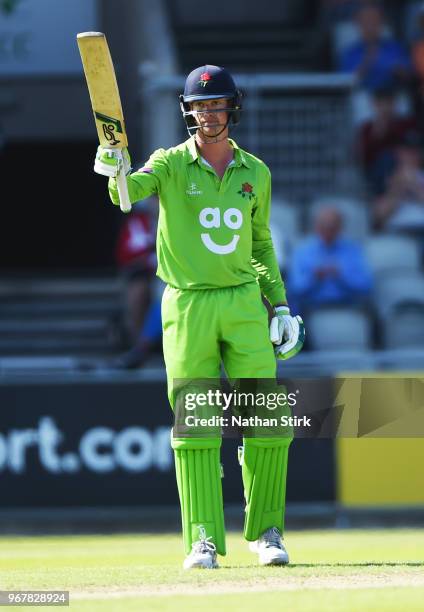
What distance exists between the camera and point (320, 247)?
12367 millimetres

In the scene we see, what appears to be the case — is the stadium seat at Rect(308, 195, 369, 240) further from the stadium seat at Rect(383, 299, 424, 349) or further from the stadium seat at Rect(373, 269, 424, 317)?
the stadium seat at Rect(383, 299, 424, 349)

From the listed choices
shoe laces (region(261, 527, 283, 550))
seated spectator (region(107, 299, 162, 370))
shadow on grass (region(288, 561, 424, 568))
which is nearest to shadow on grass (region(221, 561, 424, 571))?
shadow on grass (region(288, 561, 424, 568))

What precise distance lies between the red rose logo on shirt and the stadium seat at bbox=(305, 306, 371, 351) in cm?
500

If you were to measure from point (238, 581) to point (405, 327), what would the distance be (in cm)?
611

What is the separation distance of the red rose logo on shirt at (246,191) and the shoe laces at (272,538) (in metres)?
1.52

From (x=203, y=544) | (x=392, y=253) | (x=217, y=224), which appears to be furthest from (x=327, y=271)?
(x=203, y=544)

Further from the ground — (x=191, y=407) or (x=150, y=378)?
(x=191, y=407)

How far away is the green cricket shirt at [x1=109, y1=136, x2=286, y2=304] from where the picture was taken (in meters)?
6.83

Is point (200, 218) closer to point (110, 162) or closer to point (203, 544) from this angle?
point (110, 162)

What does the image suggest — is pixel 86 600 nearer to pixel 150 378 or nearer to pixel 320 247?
pixel 150 378

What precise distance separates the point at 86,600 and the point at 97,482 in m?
5.36

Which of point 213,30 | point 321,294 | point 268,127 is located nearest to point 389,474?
point 321,294

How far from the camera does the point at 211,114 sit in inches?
270

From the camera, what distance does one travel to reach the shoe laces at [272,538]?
6949mm
